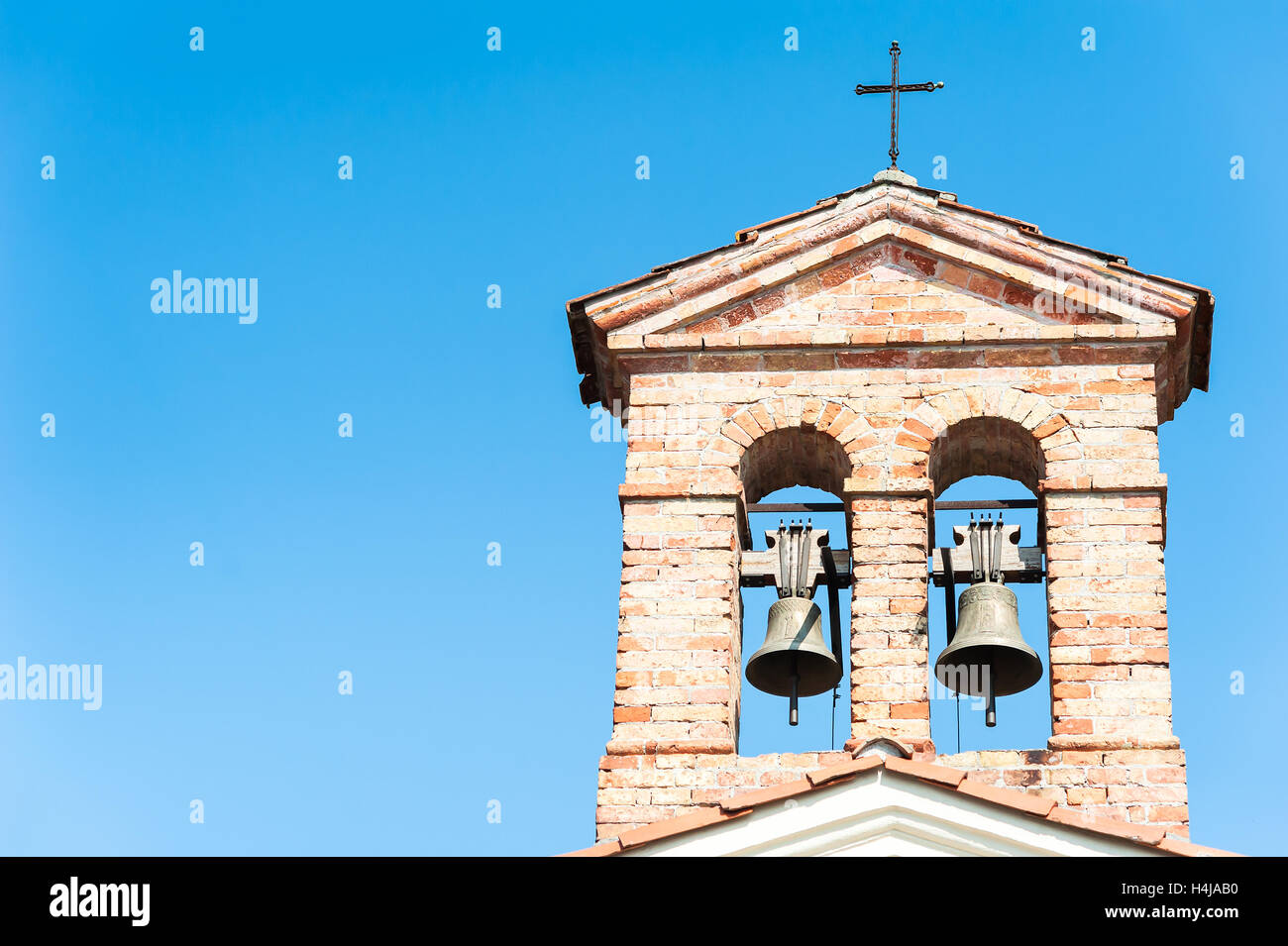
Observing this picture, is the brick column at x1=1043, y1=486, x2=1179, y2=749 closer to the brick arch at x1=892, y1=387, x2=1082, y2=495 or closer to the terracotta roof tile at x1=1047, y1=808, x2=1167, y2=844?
the brick arch at x1=892, y1=387, x2=1082, y2=495

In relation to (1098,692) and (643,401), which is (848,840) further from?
(643,401)

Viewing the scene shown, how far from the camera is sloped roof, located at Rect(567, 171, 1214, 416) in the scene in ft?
48.1

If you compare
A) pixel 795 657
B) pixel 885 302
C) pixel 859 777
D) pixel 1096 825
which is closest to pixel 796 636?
pixel 795 657

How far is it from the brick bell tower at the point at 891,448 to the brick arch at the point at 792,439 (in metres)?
0.02

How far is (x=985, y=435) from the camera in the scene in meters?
14.6

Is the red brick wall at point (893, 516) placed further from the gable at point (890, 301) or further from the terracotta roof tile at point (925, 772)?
the terracotta roof tile at point (925, 772)

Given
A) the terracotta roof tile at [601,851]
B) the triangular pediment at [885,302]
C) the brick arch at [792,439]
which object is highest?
the triangular pediment at [885,302]

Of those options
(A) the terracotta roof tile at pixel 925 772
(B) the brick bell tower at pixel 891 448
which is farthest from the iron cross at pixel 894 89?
(A) the terracotta roof tile at pixel 925 772

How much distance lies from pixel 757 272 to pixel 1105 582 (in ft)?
9.64

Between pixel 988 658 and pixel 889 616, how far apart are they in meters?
0.60

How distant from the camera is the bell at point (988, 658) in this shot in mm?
13664

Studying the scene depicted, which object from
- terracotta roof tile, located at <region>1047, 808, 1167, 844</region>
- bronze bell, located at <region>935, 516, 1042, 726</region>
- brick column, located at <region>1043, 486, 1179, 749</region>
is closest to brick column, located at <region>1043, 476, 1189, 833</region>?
brick column, located at <region>1043, 486, 1179, 749</region>

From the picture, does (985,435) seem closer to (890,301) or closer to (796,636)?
(890,301)

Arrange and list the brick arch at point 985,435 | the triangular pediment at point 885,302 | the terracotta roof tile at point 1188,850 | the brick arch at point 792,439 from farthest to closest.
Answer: the triangular pediment at point 885,302 < the brick arch at point 792,439 < the brick arch at point 985,435 < the terracotta roof tile at point 1188,850
